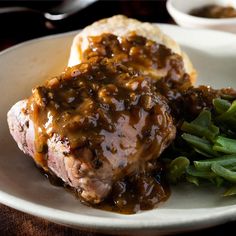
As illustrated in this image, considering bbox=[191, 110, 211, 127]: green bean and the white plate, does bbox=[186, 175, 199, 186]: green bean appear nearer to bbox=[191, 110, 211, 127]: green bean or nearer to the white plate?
the white plate

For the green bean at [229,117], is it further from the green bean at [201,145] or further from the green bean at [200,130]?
the green bean at [201,145]

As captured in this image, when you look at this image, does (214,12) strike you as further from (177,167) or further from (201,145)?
(177,167)

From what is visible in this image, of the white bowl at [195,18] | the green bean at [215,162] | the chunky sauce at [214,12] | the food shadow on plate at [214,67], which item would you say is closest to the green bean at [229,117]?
the green bean at [215,162]

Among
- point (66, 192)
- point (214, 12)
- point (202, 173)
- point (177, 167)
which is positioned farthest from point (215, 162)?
point (214, 12)

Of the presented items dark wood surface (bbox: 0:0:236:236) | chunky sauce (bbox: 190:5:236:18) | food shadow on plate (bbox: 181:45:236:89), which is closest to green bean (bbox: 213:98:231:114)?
food shadow on plate (bbox: 181:45:236:89)

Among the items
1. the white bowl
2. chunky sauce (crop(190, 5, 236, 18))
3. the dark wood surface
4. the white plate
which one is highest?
the white plate

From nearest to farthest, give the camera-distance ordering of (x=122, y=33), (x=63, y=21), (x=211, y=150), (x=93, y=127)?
1. (x=93, y=127)
2. (x=211, y=150)
3. (x=122, y=33)
4. (x=63, y=21)

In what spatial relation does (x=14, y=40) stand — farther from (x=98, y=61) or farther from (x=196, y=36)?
(x=98, y=61)
